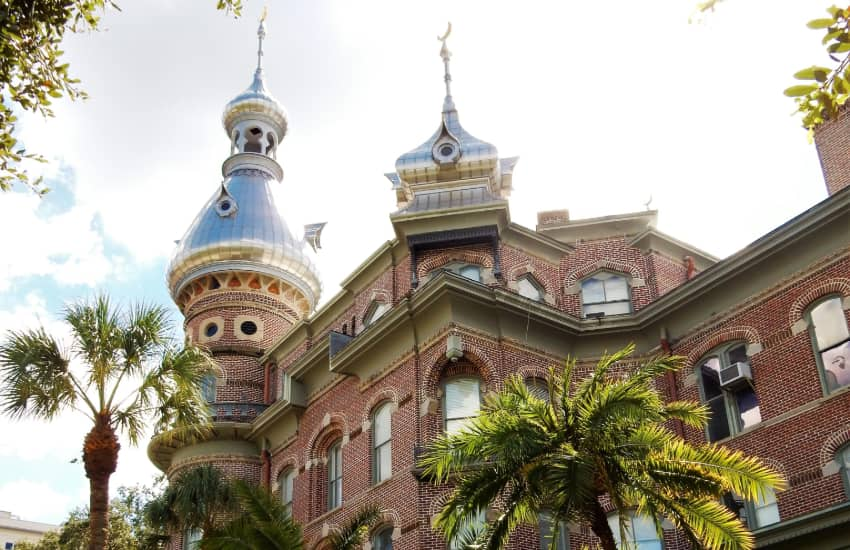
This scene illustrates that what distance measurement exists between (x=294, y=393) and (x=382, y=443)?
17.3ft

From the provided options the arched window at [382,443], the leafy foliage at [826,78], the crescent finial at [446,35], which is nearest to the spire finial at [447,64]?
the crescent finial at [446,35]

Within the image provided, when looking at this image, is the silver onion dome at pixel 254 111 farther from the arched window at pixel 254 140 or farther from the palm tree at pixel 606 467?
the palm tree at pixel 606 467

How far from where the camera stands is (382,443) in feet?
85.4

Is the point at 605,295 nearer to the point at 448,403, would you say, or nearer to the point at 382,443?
the point at 448,403

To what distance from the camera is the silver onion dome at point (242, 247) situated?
37594mm

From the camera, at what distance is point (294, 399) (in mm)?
30391

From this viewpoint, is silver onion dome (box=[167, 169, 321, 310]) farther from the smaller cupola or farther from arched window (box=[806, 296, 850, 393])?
arched window (box=[806, 296, 850, 393])

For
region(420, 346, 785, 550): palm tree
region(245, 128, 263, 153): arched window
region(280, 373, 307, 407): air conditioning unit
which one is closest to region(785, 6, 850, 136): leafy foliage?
region(420, 346, 785, 550): palm tree

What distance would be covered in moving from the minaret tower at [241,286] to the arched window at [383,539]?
9228 mm

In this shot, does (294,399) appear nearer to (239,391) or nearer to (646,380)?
(239,391)

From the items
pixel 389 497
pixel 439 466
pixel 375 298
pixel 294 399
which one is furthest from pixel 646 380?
pixel 294 399

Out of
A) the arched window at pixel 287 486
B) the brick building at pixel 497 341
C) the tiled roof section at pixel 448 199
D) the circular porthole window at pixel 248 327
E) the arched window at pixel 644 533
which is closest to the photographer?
the brick building at pixel 497 341

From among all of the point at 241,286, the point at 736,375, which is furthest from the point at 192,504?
the point at 736,375

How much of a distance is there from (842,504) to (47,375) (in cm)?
1487
